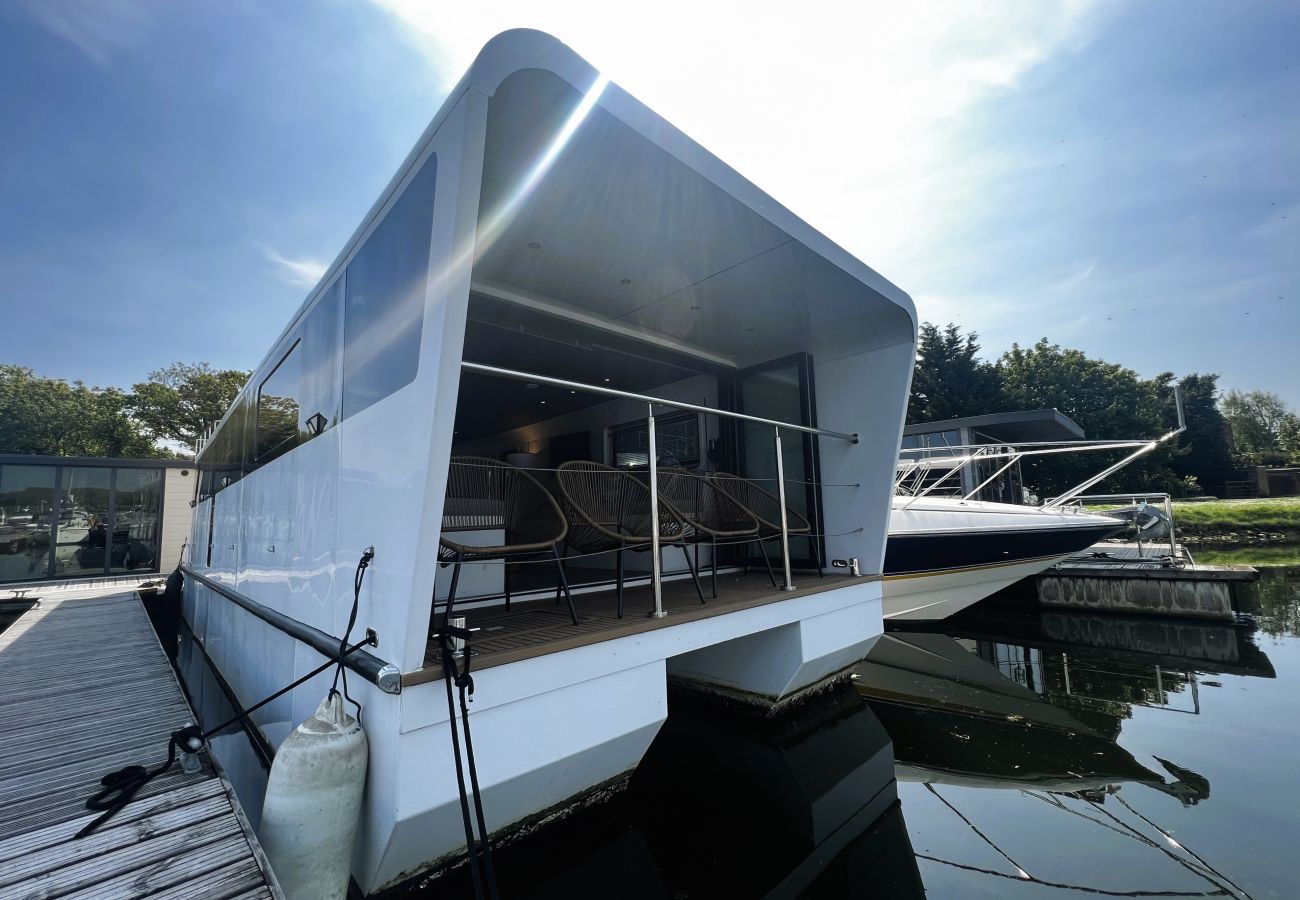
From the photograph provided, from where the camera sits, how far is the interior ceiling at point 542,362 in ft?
14.2

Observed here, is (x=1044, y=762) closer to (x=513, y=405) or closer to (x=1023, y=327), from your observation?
(x=513, y=405)

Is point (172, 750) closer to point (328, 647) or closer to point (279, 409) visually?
point (328, 647)

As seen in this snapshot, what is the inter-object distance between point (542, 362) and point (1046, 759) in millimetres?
4897

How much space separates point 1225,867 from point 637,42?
4262 mm

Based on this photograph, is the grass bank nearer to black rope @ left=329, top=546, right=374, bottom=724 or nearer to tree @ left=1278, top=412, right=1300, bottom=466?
tree @ left=1278, top=412, right=1300, bottom=466

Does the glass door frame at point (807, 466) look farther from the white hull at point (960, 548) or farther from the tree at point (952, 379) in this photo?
the tree at point (952, 379)

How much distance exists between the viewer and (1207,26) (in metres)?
7.64

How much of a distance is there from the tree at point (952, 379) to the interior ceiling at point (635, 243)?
66.2 feet

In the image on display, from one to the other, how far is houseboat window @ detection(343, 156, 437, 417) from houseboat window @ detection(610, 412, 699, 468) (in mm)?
3243

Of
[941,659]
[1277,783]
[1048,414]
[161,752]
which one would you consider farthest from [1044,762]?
[1048,414]

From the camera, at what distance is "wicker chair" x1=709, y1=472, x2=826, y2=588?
3.88m

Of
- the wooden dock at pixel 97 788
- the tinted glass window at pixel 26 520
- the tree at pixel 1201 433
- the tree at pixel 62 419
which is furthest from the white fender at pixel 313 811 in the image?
the tree at pixel 1201 433

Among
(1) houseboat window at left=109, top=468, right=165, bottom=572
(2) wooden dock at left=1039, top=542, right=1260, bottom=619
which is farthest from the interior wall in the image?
(1) houseboat window at left=109, top=468, right=165, bottom=572

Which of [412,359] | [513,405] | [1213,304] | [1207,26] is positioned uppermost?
[1213,304]
